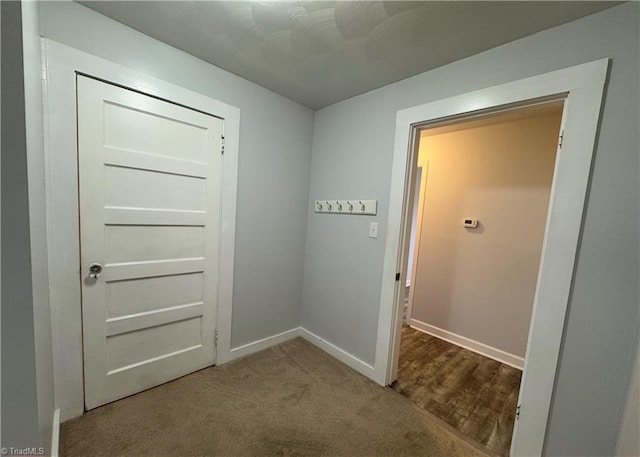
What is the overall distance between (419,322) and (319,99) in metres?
2.69

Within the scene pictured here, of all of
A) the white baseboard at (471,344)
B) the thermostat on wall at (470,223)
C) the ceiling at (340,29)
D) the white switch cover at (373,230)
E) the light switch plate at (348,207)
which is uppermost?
the ceiling at (340,29)

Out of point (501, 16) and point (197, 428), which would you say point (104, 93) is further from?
point (501, 16)

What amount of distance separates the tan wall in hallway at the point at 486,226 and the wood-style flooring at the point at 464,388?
31 cm

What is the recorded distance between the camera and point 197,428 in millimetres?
1443

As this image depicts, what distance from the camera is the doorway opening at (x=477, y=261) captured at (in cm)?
197

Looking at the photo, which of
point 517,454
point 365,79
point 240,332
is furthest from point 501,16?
point 240,332

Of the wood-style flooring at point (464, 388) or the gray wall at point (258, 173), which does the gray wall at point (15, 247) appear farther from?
the wood-style flooring at point (464, 388)

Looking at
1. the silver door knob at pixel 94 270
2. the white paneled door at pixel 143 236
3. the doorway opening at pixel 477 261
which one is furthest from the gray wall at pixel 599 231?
the silver door knob at pixel 94 270

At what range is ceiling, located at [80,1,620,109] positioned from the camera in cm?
116

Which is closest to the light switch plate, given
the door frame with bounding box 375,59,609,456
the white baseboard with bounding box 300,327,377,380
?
the door frame with bounding box 375,59,609,456

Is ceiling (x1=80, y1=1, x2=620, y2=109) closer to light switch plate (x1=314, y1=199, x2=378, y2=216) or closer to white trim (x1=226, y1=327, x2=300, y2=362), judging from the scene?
light switch plate (x1=314, y1=199, x2=378, y2=216)

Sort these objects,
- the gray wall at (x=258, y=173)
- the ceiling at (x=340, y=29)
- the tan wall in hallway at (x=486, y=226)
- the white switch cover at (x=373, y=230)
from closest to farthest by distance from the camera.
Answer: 1. the ceiling at (x=340, y=29)
2. the gray wall at (x=258, y=173)
3. the white switch cover at (x=373, y=230)
4. the tan wall in hallway at (x=486, y=226)

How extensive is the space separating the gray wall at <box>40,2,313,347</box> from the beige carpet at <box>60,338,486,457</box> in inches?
19.3

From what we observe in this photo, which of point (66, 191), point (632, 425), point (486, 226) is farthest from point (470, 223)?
point (66, 191)
